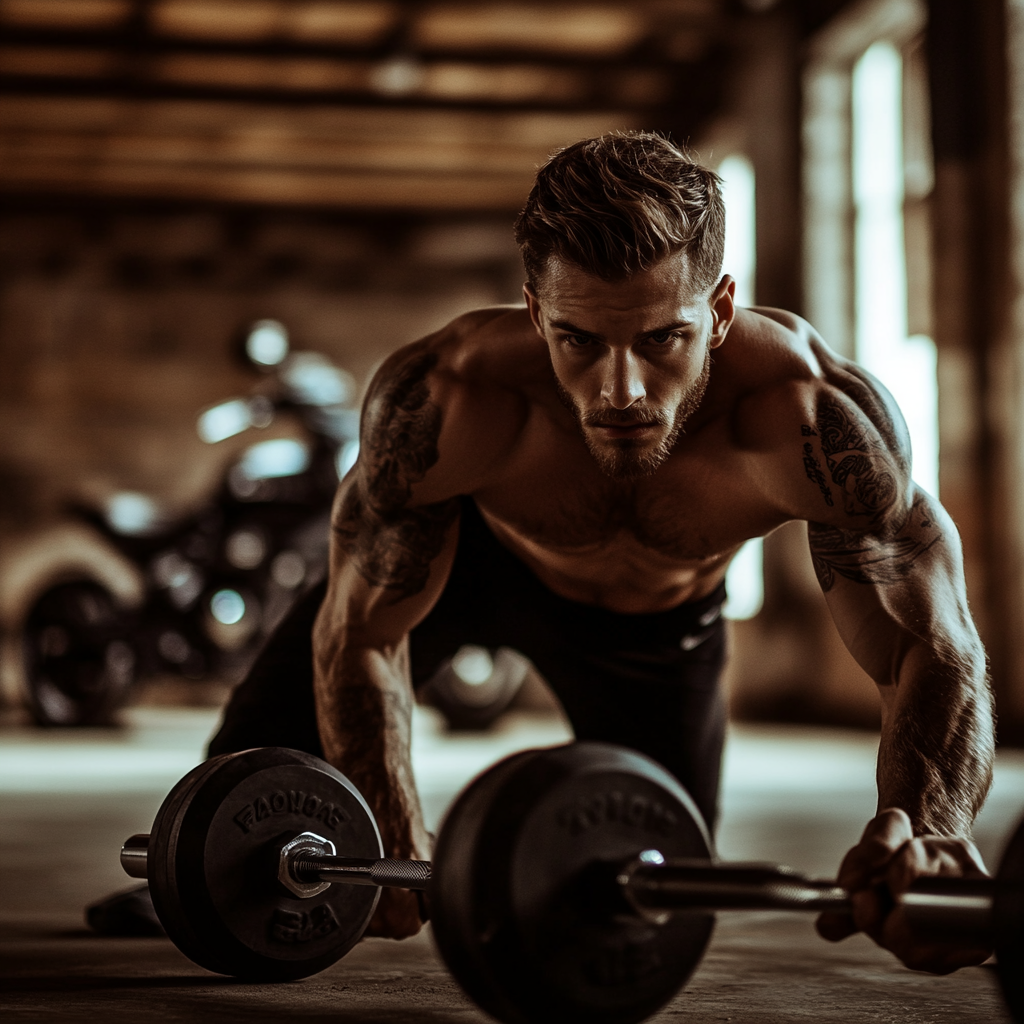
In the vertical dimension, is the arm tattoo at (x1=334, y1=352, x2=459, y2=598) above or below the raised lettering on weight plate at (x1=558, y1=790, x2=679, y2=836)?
above

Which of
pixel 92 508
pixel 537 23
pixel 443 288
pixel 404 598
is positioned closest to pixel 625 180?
pixel 404 598

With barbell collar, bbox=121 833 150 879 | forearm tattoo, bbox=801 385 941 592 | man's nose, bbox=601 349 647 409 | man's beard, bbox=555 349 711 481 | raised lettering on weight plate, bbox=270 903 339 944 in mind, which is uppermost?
man's nose, bbox=601 349 647 409

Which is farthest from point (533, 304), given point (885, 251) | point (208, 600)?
point (885, 251)

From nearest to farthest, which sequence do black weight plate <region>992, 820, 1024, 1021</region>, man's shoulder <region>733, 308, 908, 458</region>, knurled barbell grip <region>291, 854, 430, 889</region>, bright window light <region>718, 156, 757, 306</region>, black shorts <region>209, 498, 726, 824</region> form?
1. black weight plate <region>992, 820, 1024, 1021</region>
2. knurled barbell grip <region>291, 854, 430, 889</region>
3. man's shoulder <region>733, 308, 908, 458</region>
4. black shorts <region>209, 498, 726, 824</region>
5. bright window light <region>718, 156, 757, 306</region>

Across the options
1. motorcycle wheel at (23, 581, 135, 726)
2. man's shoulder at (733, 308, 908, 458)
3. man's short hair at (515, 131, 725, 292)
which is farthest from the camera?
motorcycle wheel at (23, 581, 135, 726)

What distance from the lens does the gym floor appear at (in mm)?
1439

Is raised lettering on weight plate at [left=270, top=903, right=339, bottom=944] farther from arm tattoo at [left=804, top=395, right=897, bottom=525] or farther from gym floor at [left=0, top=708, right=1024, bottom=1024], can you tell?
arm tattoo at [left=804, top=395, right=897, bottom=525]

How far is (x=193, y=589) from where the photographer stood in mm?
6562

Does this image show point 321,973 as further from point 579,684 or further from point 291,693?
point 579,684

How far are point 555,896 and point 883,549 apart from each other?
74 cm

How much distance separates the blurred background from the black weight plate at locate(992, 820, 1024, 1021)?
4.60 m

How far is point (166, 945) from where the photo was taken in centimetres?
185

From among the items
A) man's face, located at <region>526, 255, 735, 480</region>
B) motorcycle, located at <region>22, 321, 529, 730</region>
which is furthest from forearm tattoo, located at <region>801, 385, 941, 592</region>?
motorcycle, located at <region>22, 321, 529, 730</region>

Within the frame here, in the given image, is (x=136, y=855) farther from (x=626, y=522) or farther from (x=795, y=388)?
(x=795, y=388)
